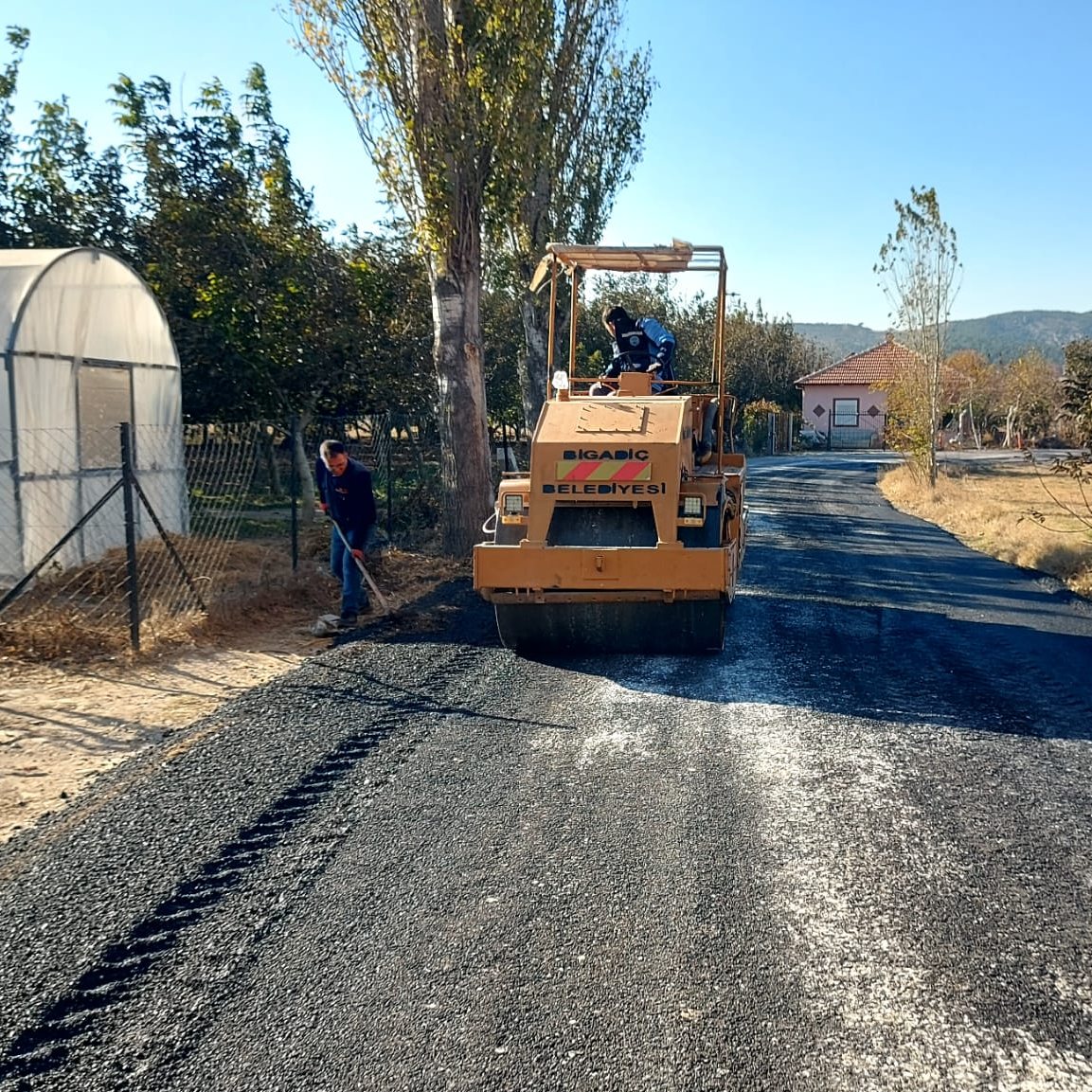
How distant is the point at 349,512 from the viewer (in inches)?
372

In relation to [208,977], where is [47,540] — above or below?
above

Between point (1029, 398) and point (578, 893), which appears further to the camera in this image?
point (1029, 398)

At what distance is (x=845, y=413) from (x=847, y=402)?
712mm

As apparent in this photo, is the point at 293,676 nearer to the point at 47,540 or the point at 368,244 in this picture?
the point at 47,540

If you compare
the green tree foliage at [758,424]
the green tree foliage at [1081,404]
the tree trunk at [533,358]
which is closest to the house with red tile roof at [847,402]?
the green tree foliage at [758,424]

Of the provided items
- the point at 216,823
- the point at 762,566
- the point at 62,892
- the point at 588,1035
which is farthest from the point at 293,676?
the point at 762,566

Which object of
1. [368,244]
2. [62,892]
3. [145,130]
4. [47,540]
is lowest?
[62,892]

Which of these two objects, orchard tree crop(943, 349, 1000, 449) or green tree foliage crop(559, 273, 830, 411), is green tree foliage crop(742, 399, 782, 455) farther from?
orchard tree crop(943, 349, 1000, 449)

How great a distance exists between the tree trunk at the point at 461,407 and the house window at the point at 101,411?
12.1ft

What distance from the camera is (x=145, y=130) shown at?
17359mm

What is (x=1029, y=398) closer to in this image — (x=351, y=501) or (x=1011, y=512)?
(x=1011, y=512)

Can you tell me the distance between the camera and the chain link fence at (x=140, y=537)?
8297mm

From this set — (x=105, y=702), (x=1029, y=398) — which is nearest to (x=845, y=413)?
(x=1029, y=398)

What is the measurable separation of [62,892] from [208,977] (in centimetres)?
101
